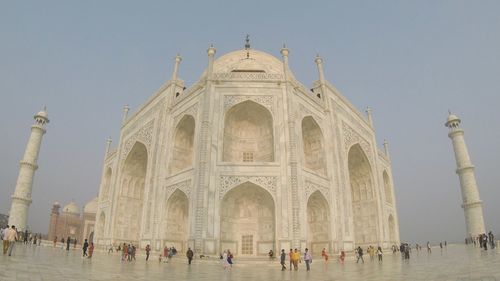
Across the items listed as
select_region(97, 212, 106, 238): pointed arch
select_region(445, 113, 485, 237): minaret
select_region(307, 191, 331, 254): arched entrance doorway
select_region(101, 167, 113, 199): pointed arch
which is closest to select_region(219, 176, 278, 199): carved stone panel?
select_region(307, 191, 331, 254): arched entrance doorway

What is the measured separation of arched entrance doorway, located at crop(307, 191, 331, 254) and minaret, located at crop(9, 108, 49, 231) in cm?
2638

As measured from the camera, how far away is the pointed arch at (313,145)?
23.2 metres

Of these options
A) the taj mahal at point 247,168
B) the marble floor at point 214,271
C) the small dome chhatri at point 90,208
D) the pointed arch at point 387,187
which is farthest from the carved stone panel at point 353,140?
the small dome chhatri at point 90,208

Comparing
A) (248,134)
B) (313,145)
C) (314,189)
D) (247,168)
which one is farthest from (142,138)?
(314,189)

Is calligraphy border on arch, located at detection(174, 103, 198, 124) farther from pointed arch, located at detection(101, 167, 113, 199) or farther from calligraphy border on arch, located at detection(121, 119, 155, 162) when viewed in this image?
pointed arch, located at detection(101, 167, 113, 199)

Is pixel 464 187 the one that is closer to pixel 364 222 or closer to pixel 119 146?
pixel 364 222

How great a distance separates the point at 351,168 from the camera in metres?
30.7

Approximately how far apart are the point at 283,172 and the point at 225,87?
676cm

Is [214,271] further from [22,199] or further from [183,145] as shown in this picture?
[22,199]

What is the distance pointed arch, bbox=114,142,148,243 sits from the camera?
91.4 feet

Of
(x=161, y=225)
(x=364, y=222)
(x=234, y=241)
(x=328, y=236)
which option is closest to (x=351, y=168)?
(x=364, y=222)

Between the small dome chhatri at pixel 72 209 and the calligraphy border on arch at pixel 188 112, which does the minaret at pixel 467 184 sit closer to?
the calligraphy border on arch at pixel 188 112

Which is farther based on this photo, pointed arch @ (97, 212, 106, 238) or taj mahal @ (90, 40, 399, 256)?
pointed arch @ (97, 212, 106, 238)

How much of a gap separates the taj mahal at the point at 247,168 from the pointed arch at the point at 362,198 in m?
0.12
